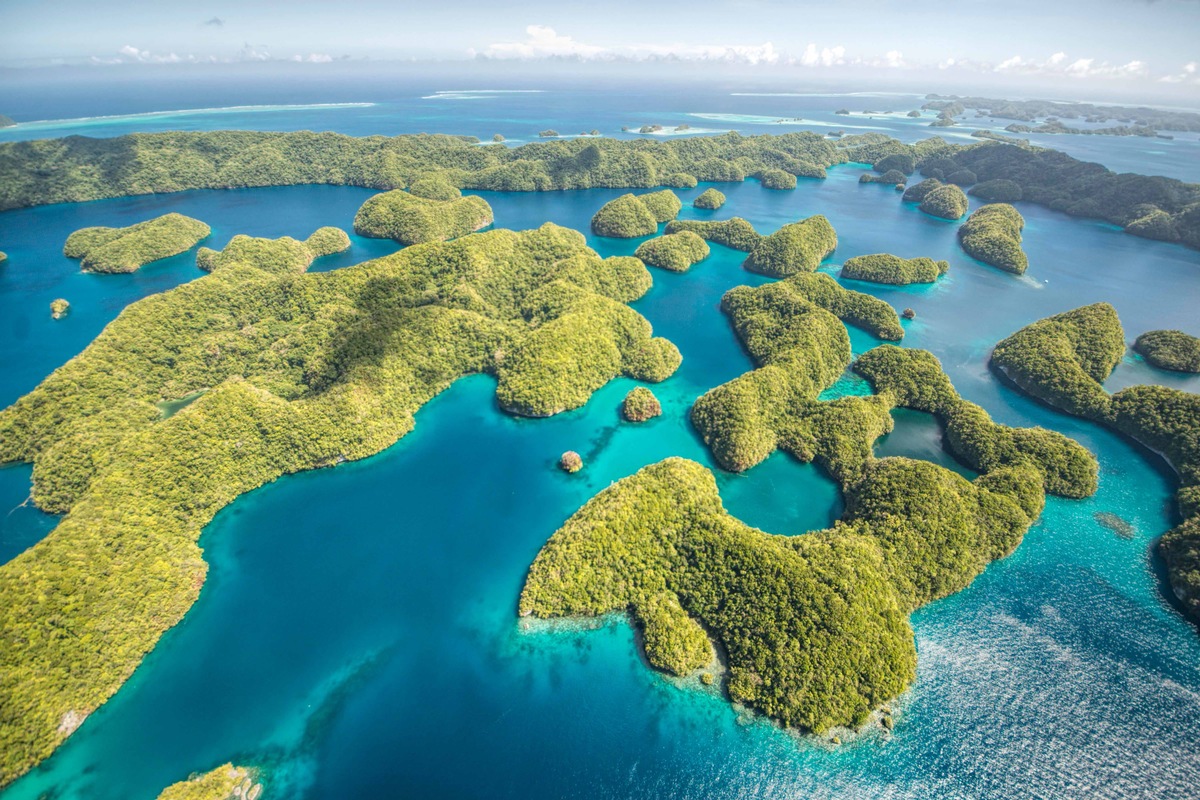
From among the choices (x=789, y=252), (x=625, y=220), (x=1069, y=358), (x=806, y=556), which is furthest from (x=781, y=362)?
(x=625, y=220)

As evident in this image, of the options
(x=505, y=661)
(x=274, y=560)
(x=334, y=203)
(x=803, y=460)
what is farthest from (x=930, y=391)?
(x=334, y=203)

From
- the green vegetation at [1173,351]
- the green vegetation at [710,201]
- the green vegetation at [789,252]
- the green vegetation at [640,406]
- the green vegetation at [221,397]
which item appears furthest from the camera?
the green vegetation at [710,201]

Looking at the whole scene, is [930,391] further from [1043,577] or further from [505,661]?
[505,661]

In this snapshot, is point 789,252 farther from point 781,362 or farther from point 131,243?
point 131,243

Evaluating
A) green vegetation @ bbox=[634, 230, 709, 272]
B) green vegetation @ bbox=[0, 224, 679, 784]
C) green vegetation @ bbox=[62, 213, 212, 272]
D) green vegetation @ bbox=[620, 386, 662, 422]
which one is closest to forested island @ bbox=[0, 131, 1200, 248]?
green vegetation @ bbox=[62, 213, 212, 272]

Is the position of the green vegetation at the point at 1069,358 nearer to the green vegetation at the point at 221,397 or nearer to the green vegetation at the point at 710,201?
the green vegetation at the point at 221,397

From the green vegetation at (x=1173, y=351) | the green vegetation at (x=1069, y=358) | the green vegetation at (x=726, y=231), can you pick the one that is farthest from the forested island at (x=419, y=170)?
the green vegetation at (x=1069, y=358)

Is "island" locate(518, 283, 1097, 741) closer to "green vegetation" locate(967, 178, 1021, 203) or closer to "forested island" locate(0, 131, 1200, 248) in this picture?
Result: "forested island" locate(0, 131, 1200, 248)
